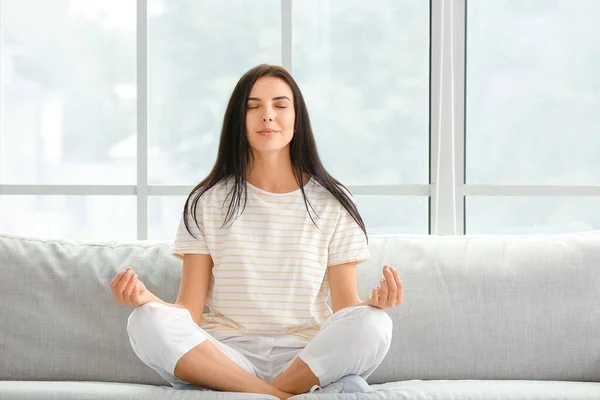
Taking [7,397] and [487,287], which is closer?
[7,397]

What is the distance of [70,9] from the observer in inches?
127

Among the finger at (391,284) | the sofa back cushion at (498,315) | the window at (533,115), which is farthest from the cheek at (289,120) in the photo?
the window at (533,115)

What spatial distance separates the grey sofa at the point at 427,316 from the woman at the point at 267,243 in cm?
16

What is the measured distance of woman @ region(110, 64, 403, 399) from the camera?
2.03 metres

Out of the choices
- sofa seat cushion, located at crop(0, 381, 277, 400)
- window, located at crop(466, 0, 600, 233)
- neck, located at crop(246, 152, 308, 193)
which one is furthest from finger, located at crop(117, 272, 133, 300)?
window, located at crop(466, 0, 600, 233)

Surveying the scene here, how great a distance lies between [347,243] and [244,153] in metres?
0.36

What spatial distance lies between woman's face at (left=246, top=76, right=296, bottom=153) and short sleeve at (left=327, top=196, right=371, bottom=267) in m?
0.24

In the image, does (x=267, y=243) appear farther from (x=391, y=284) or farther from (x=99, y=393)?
(x=99, y=393)

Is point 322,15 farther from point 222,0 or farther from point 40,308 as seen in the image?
point 40,308

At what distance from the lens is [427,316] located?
7.23 feet

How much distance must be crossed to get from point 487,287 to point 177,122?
4.80 ft

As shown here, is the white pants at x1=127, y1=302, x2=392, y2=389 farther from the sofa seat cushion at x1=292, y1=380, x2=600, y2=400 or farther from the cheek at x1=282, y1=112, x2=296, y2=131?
the cheek at x1=282, y1=112, x2=296, y2=131

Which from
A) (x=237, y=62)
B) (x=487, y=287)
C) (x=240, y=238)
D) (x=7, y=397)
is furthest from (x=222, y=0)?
(x=7, y=397)

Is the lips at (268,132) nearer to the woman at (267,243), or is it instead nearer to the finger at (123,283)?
the woman at (267,243)
